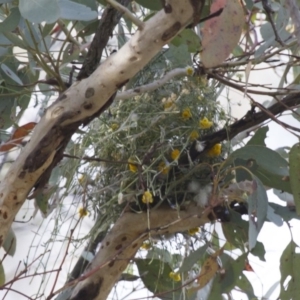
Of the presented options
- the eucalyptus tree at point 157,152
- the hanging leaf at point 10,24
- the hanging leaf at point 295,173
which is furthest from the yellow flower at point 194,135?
the hanging leaf at point 10,24

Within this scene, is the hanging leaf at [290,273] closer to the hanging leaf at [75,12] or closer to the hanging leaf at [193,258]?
the hanging leaf at [193,258]

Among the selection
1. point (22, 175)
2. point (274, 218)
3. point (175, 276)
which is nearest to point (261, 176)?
point (274, 218)

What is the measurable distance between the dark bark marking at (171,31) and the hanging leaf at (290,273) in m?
0.32

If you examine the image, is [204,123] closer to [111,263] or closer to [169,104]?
[169,104]

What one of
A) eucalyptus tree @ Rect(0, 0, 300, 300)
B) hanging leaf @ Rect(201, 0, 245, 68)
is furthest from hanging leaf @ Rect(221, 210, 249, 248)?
hanging leaf @ Rect(201, 0, 245, 68)

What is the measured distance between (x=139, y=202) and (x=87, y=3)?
0.76 ft

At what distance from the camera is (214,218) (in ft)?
1.87

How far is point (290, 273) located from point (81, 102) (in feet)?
1.04

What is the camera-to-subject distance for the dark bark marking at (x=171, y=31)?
1.29 ft

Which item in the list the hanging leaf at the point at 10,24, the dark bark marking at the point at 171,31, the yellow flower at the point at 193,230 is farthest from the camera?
the yellow flower at the point at 193,230

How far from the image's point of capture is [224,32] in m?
0.45

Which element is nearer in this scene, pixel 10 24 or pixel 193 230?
pixel 10 24

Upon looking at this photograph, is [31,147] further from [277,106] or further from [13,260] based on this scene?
[13,260]

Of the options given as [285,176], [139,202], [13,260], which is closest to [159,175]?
[139,202]
